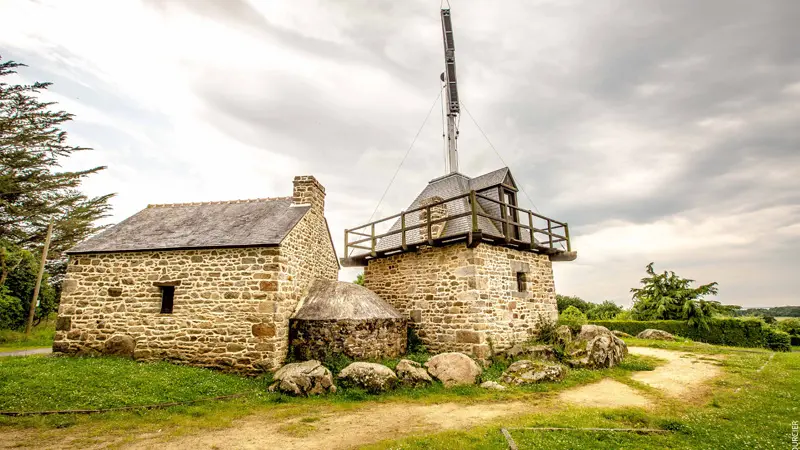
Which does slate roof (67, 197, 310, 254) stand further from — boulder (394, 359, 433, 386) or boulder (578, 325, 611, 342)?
boulder (578, 325, 611, 342)

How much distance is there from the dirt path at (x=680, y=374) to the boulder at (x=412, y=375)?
5.54 metres

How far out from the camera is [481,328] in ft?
36.2

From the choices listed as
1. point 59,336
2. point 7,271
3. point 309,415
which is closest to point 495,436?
point 309,415

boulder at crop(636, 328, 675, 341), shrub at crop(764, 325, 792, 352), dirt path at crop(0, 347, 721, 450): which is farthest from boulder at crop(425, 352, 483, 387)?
shrub at crop(764, 325, 792, 352)

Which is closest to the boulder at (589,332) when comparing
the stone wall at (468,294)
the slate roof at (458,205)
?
the stone wall at (468,294)

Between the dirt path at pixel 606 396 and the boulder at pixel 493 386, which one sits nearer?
the dirt path at pixel 606 396

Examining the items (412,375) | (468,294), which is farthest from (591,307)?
(412,375)

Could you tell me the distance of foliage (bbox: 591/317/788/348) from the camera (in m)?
18.3

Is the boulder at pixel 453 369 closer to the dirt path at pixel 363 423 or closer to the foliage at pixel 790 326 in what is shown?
the dirt path at pixel 363 423

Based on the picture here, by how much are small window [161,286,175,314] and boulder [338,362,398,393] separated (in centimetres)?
574

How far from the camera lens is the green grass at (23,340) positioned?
16350 mm

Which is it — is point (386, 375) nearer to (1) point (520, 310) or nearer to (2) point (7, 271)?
(1) point (520, 310)

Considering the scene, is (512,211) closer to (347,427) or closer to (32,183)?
(347,427)

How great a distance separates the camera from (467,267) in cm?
1144
